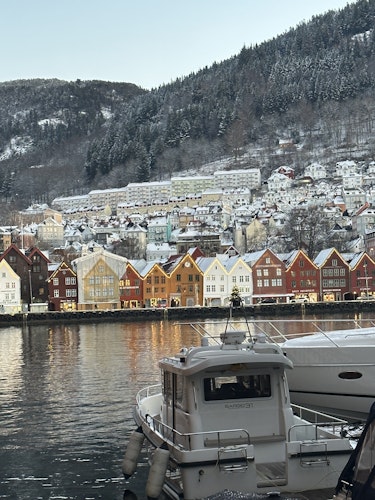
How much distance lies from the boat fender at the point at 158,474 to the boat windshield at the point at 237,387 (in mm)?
1236

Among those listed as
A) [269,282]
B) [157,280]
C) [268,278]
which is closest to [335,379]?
[157,280]

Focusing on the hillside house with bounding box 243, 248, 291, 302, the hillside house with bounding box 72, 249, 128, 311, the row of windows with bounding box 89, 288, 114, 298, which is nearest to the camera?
the hillside house with bounding box 72, 249, 128, 311

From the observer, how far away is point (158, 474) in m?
13.1

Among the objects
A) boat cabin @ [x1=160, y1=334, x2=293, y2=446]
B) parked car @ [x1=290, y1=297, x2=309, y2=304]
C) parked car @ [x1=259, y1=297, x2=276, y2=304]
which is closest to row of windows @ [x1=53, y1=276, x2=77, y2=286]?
parked car @ [x1=259, y1=297, x2=276, y2=304]

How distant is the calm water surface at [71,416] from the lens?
16062 mm

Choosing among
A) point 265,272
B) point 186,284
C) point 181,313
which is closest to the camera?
point 181,313

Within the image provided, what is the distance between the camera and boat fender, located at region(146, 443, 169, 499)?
13008 millimetres

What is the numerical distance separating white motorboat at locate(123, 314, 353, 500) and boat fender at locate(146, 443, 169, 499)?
2cm

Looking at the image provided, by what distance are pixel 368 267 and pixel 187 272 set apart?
22.7 metres

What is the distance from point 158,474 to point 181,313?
73925 millimetres

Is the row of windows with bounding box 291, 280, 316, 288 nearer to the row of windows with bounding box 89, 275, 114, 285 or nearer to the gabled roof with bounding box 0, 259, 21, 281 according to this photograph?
the row of windows with bounding box 89, 275, 114, 285

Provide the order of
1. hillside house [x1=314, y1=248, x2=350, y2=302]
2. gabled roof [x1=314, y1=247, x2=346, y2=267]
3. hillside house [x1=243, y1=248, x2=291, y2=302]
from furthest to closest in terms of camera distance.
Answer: gabled roof [x1=314, y1=247, x2=346, y2=267]
hillside house [x1=314, y1=248, x2=350, y2=302]
hillside house [x1=243, y1=248, x2=291, y2=302]

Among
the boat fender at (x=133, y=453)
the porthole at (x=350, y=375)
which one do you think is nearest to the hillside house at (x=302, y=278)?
the porthole at (x=350, y=375)

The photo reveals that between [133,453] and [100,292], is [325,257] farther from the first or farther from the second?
[133,453]
